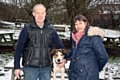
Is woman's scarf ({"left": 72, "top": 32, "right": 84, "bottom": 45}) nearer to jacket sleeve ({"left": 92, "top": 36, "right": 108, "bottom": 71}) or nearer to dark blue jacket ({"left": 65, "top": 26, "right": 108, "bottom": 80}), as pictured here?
dark blue jacket ({"left": 65, "top": 26, "right": 108, "bottom": 80})

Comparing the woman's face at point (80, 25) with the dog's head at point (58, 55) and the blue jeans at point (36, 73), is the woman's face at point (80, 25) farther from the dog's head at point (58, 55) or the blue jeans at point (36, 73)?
the blue jeans at point (36, 73)

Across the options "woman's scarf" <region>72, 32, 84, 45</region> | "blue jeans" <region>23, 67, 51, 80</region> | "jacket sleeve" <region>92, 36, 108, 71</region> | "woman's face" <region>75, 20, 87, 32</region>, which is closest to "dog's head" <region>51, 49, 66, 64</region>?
"blue jeans" <region>23, 67, 51, 80</region>

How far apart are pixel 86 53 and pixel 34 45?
0.77m

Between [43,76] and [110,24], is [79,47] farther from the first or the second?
[110,24]

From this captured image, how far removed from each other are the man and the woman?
423mm

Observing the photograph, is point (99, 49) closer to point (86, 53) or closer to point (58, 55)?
point (86, 53)

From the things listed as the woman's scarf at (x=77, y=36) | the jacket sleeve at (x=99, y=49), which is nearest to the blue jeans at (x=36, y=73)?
the woman's scarf at (x=77, y=36)

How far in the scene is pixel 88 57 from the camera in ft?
11.9

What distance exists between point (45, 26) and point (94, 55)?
0.85m

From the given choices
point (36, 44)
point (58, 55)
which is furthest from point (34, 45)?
point (58, 55)

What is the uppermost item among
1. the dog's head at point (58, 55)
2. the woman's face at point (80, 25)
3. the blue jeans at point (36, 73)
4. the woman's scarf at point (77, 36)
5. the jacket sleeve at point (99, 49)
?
the woman's face at point (80, 25)

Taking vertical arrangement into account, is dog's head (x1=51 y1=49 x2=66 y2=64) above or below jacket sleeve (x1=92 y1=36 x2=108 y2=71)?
below

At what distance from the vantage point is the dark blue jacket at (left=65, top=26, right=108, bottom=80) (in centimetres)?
355

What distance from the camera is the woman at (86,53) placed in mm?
3562
